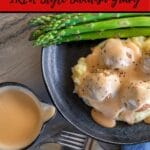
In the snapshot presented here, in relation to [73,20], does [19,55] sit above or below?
below

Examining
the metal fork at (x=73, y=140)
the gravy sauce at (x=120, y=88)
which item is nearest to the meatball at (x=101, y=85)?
the gravy sauce at (x=120, y=88)

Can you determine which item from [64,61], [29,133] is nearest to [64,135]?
[29,133]

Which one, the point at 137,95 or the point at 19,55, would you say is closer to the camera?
the point at 137,95

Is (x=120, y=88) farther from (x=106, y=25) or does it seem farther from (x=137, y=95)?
(x=106, y=25)

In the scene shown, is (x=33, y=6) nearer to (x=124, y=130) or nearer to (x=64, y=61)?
(x=64, y=61)

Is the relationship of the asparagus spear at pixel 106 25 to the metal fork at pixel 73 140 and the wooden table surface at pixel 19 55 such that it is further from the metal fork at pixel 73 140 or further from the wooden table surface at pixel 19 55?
the metal fork at pixel 73 140

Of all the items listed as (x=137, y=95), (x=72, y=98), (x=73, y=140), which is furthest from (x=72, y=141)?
(x=137, y=95)

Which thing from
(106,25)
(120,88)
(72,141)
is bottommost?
(72,141)

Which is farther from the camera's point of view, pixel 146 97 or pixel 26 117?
pixel 26 117
